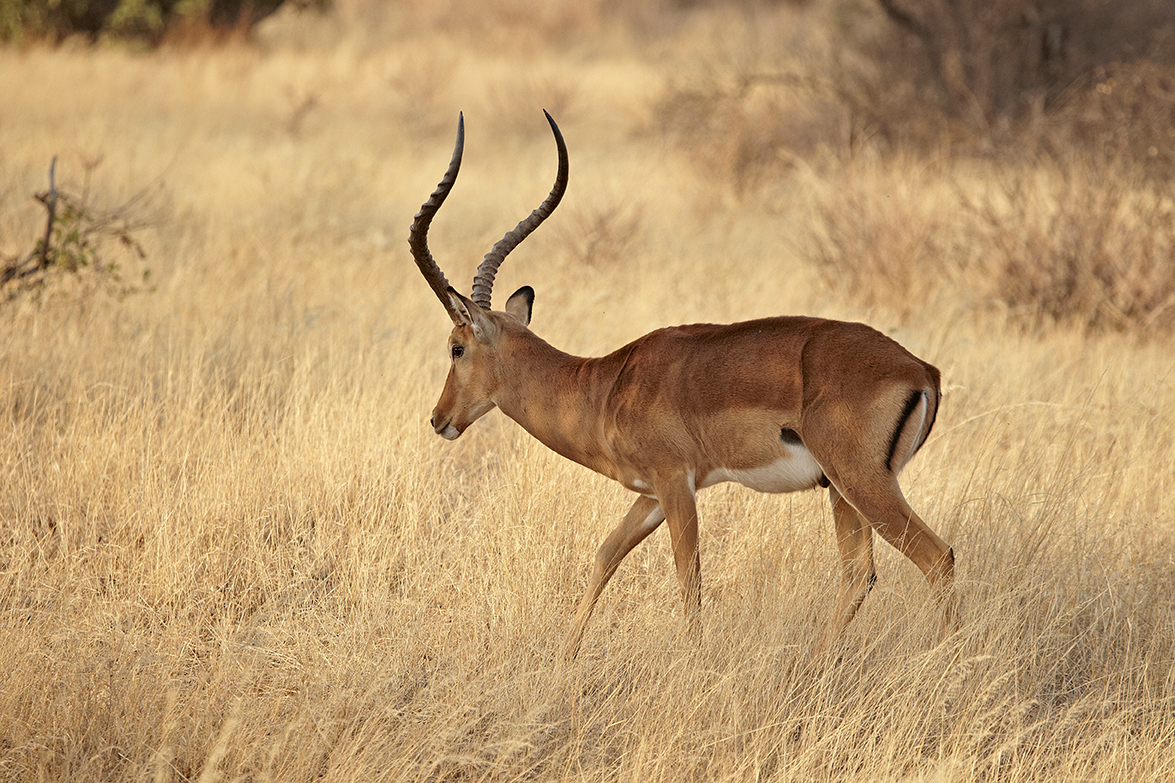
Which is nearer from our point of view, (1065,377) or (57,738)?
(57,738)

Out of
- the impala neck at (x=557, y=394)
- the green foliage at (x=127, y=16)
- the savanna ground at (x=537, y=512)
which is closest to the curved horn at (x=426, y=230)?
the impala neck at (x=557, y=394)

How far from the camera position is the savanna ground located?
3242 millimetres

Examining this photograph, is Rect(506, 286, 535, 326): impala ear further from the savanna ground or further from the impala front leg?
the impala front leg

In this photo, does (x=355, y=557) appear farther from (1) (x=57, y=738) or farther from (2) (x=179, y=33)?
(2) (x=179, y=33)

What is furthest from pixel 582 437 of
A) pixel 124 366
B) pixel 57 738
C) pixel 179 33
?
pixel 179 33

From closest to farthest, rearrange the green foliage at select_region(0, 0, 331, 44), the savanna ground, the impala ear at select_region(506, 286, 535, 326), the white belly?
the savanna ground, the white belly, the impala ear at select_region(506, 286, 535, 326), the green foliage at select_region(0, 0, 331, 44)

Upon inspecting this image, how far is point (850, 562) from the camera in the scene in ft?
13.6

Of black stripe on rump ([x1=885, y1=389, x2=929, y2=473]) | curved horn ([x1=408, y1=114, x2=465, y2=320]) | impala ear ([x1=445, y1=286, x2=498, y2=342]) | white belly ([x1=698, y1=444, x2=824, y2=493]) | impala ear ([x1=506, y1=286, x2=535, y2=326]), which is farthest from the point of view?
impala ear ([x1=506, y1=286, x2=535, y2=326])

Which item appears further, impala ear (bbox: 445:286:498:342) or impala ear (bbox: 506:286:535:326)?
impala ear (bbox: 506:286:535:326)

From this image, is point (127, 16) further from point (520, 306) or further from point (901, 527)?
point (901, 527)

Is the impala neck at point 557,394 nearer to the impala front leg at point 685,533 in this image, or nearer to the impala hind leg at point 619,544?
the impala hind leg at point 619,544

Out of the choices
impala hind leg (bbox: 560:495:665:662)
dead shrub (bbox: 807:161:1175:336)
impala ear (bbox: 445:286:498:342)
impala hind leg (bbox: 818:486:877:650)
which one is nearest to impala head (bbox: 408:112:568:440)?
impala ear (bbox: 445:286:498:342)

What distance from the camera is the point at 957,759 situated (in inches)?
121

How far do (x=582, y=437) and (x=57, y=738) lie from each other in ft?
6.33
